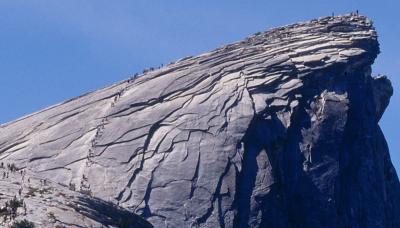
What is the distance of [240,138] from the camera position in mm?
88688

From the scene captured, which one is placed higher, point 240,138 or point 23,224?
point 240,138

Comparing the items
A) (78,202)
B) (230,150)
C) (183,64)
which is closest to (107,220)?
(78,202)

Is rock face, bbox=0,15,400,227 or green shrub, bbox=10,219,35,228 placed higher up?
rock face, bbox=0,15,400,227

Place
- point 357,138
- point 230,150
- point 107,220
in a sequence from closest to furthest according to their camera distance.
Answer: point 107,220
point 230,150
point 357,138

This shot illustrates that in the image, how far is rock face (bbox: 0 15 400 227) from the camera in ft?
283

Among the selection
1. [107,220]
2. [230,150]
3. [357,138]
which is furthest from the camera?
[357,138]

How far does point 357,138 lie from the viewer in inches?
3757

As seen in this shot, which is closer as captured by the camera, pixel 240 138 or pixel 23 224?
pixel 23 224

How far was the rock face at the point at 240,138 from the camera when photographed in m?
86.3

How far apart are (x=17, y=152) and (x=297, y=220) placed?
1596 cm

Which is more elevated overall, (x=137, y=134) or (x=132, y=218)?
(x=137, y=134)

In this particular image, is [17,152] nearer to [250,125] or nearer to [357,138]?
[250,125]

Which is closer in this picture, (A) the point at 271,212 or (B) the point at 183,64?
(A) the point at 271,212

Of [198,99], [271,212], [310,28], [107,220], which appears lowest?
[107,220]
